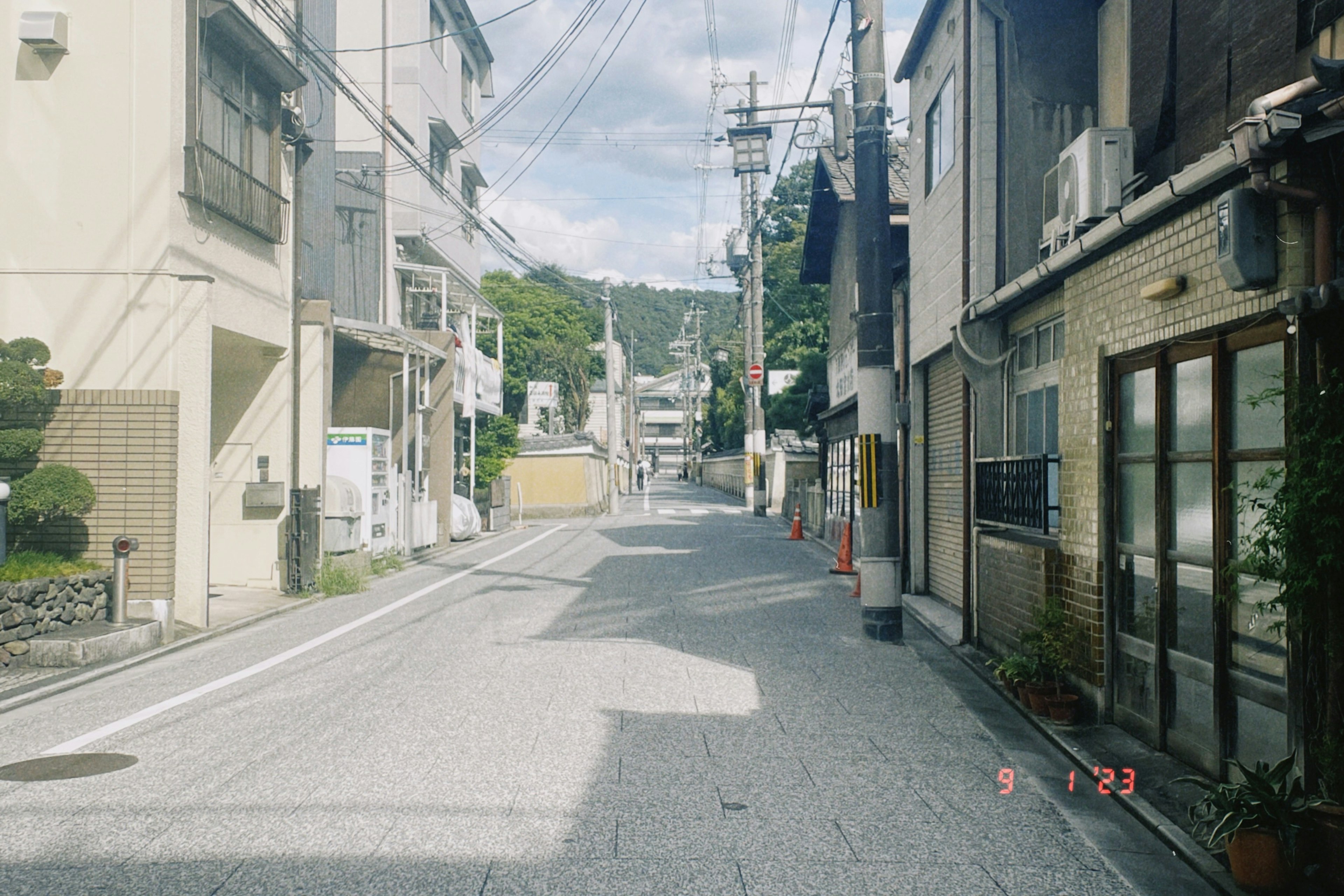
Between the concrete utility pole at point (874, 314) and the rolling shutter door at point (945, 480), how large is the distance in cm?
124

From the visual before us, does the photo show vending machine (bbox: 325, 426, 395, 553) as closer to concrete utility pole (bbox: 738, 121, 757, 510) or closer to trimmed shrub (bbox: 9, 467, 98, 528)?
trimmed shrub (bbox: 9, 467, 98, 528)

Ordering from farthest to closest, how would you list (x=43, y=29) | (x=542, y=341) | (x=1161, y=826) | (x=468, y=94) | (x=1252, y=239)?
1. (x=542, y=341)
2. (x=468, y=94)
3. (x=43, y=29)
4. (x=1161, y=826)
5. (x=1252, y=239)

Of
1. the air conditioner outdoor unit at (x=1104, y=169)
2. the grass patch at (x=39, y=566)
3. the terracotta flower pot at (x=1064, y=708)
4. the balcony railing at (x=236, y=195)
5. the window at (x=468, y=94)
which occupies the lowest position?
the terracotta flower pot at (x=1064, y=708)

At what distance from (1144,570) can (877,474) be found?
4.68m

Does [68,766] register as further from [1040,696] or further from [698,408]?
[698,408]

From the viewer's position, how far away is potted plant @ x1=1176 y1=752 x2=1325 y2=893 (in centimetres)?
427

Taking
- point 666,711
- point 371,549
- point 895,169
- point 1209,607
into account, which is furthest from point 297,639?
point 895,169

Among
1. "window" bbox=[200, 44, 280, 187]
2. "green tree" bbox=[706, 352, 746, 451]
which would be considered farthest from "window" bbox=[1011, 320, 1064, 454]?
"green tree" bbox=[706, 352, 746, 451]

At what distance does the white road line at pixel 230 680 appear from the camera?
6730 millimetres

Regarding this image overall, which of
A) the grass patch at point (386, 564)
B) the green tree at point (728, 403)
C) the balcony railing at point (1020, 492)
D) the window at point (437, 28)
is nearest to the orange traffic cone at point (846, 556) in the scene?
the balcony railing at point (1020, 492)

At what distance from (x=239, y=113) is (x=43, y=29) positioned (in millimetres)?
2609

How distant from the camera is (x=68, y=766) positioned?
6.13 m

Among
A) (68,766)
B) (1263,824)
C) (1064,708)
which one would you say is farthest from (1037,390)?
(68,766)

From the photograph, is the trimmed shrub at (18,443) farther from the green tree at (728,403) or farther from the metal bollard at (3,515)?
the green tree at (728,403)
